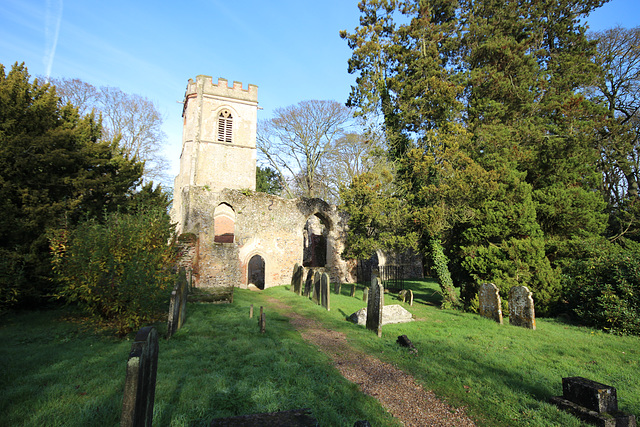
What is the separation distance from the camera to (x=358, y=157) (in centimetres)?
2745

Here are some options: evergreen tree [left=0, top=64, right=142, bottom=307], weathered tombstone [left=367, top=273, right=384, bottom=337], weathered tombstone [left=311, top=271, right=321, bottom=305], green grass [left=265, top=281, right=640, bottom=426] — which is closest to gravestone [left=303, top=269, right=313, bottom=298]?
weathered tombstone [left=311, top=271, right=321, bottom=305]

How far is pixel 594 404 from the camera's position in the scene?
148 inches

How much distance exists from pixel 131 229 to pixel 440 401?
624 centimetres

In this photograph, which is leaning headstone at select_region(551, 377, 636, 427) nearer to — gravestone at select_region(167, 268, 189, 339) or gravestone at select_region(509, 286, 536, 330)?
gravestone at select_region(509, 286, 536, 330)

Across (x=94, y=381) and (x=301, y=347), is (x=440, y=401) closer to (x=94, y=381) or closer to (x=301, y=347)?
(x=301, y=347)

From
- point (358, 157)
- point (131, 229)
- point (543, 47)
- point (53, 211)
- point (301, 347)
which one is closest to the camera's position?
point (301, 347)

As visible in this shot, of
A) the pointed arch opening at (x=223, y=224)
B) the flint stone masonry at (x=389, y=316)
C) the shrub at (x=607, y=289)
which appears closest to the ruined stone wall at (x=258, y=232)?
the pointed arch opening at (x=223, y=224)

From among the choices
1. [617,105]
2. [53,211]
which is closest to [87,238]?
[53,211]

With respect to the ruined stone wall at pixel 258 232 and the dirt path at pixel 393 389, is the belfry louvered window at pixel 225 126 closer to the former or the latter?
the ruined stone wall at pixel 258 232

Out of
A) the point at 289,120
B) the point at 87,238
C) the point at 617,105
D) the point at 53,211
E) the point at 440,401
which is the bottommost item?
the point at 440,401

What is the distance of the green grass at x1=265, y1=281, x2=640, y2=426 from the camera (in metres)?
4.25

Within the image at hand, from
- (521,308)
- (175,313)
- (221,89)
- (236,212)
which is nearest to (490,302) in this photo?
(521,308)

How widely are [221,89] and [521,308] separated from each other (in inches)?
926

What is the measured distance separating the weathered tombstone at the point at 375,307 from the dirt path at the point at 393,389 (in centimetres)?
107
